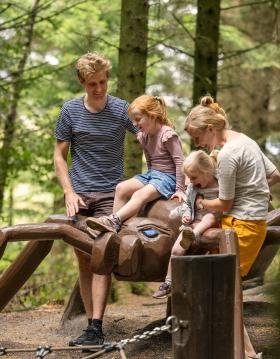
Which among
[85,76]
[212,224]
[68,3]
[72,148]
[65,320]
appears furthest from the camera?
[68,3]

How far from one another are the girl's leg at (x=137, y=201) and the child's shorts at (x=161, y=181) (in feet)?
0.16

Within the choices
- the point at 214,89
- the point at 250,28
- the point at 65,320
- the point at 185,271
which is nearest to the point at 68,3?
the point at 214,89

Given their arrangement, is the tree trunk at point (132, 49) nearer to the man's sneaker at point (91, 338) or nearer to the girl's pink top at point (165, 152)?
the girl's pink top at point (165, 152)

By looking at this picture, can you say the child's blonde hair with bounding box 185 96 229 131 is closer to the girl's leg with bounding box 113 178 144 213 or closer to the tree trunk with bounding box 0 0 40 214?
the girl's leg with bounding box 113 178 144 213

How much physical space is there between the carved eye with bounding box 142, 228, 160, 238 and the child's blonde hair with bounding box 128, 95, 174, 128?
2.67 feet

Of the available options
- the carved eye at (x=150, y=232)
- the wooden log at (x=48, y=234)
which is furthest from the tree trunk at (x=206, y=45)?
the wooden log at (x=48, y=234)

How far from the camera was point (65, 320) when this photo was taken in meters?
7.02

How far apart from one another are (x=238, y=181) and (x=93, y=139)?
4.46ft

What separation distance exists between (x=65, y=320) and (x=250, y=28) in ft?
38.6

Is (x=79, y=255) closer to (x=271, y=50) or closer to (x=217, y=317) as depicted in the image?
(x=217, y=317)

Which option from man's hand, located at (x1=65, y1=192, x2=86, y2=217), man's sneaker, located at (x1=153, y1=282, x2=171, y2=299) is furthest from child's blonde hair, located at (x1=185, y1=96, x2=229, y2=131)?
man's hand, located at (x1=65, y1=192, x2=86, y2=217)

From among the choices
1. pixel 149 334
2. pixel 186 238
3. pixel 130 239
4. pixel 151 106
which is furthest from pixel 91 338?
pixel 149 334

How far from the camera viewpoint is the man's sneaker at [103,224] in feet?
16.9

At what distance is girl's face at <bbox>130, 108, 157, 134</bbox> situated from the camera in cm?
568
